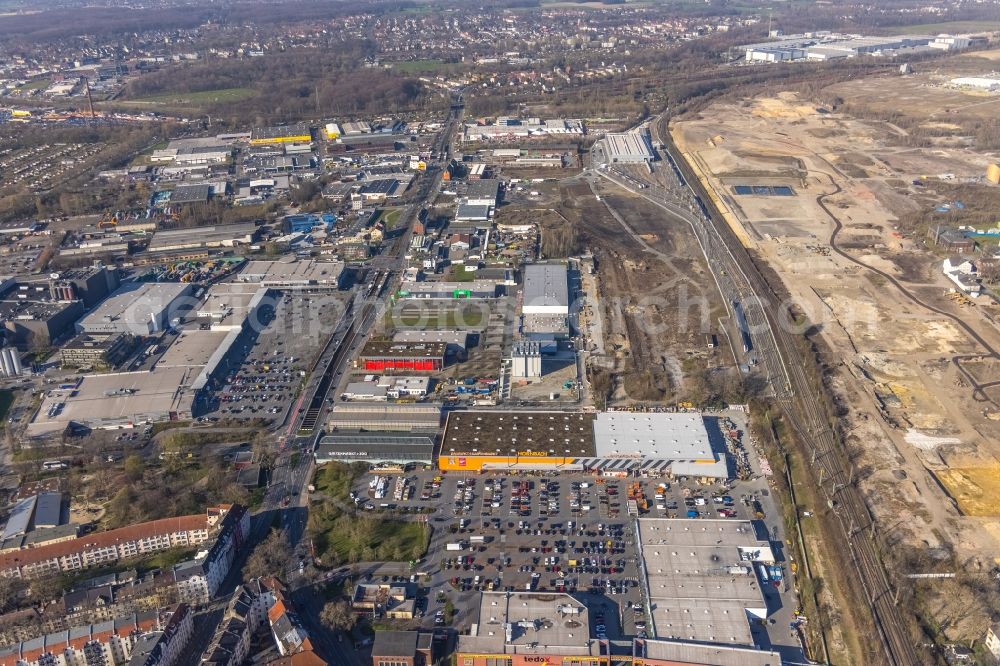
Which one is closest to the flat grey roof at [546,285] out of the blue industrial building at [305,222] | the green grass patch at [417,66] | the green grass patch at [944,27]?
the blue industrial building at [305,222]

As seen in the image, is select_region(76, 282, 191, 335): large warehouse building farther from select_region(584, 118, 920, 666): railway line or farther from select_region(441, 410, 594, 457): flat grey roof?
select_region(584, 118, 920, 666): railway line

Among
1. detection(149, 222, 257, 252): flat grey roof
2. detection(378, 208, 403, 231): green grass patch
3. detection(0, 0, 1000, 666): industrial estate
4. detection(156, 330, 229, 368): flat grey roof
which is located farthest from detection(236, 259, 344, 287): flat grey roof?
detection(378, 208, 403, 231): green grass patch

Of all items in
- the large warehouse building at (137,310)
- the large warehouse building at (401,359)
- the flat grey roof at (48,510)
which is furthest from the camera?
the large warehouse building at (137,310)

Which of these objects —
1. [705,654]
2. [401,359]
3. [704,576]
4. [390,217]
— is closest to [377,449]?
[401,359]

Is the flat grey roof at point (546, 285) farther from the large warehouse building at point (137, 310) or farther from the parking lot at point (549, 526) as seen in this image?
the large warehouse building at point (137, 310)

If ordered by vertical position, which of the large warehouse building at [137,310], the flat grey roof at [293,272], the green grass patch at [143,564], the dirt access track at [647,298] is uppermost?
the large warehouse building at [137,310]

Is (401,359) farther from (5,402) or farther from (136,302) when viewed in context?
(5,402)

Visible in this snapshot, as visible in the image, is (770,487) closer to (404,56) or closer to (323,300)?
(323,300)
